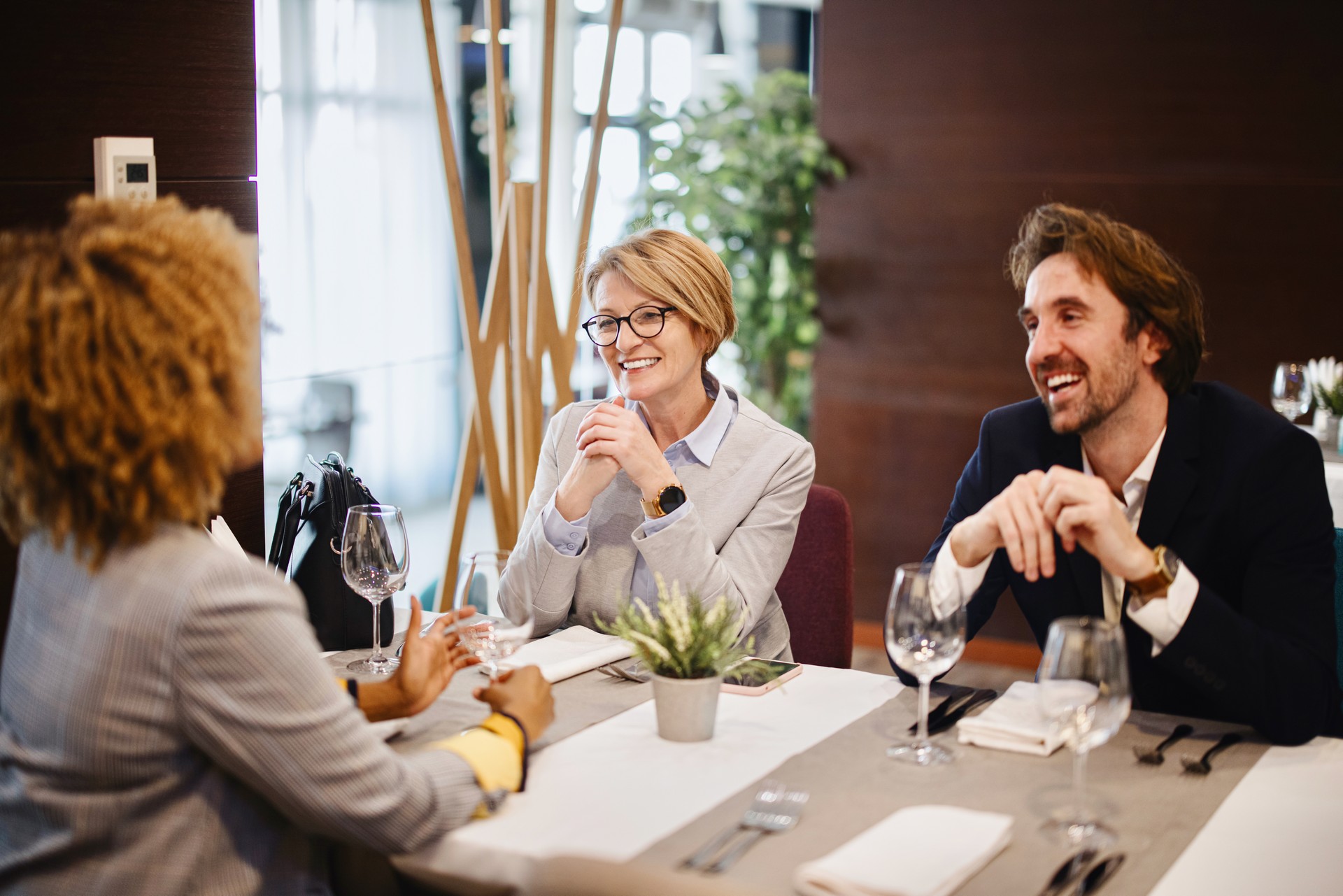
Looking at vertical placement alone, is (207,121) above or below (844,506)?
above

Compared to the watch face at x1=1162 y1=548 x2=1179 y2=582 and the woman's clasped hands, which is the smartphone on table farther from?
the watch face at x1=1162 y1=548 x2=1179 y2=582

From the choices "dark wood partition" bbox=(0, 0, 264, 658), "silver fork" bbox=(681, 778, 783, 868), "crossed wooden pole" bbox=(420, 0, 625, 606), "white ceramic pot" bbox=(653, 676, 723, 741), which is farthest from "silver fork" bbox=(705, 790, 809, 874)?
"crossed wooden pole" bbox=(420, 0, 625, 606)

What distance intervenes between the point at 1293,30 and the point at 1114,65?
0.55 metres

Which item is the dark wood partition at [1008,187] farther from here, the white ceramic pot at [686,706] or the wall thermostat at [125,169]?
the white ceramic pot at [686,706]

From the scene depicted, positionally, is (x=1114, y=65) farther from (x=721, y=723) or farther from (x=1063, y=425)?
(x=721, y=723)

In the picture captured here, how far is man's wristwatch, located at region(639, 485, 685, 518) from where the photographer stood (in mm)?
2086

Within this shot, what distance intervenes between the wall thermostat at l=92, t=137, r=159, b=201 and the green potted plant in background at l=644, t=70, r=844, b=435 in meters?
3.16

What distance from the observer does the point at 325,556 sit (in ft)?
6.72

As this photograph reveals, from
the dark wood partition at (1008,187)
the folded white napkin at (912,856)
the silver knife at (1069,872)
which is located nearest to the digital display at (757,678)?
the folded white napkin at (912,856)

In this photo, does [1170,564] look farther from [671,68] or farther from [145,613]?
[671,68]

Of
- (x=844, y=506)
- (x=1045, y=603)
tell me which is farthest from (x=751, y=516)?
(x=1045, y=603)

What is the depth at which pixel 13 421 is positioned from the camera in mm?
1153

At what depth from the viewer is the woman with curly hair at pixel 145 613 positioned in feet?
3.74

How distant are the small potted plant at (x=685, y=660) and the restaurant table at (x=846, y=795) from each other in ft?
0.10
